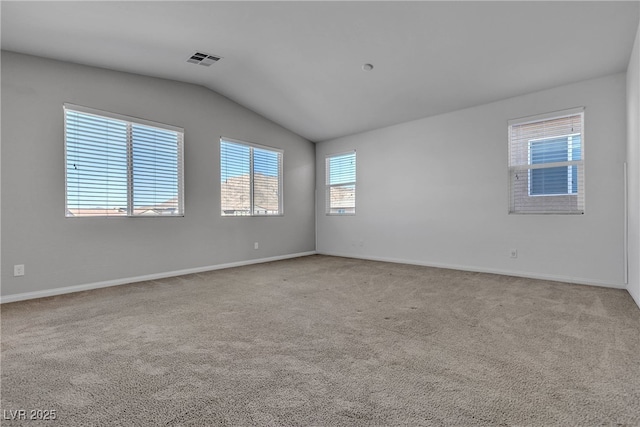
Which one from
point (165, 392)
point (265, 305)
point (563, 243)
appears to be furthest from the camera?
point (563, 243)

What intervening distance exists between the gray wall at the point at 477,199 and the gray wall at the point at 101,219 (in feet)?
6.60

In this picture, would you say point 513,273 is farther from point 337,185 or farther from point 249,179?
point 249,179

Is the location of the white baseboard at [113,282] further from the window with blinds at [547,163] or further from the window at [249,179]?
the window with blinds at [547,163]

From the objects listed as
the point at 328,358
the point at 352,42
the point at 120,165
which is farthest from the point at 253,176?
the point at 328,358

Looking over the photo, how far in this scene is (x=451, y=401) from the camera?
4.94 feet

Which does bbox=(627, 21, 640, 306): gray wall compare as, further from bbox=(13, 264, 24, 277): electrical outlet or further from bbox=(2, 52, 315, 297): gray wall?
bbox=(13, 264, 24, 277): electrical outlet

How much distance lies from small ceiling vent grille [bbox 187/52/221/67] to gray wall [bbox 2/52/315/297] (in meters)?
0.83

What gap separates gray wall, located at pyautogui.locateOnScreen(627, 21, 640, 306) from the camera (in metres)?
2.96

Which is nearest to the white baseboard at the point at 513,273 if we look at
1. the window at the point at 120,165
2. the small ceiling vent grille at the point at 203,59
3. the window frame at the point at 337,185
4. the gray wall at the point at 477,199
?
the gray wall at the point at 477,199

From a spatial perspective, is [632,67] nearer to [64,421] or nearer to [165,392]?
[165,392]

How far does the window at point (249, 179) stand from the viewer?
5398 millimetres

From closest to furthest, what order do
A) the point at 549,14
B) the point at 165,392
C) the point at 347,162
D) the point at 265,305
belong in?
the point at 165,392 < the point at 549,14 < the point at 265,305 < the point at 347,162

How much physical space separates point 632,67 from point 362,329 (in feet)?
13.0

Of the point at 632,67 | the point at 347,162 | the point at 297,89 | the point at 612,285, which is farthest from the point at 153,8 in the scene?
the point at 612,285
